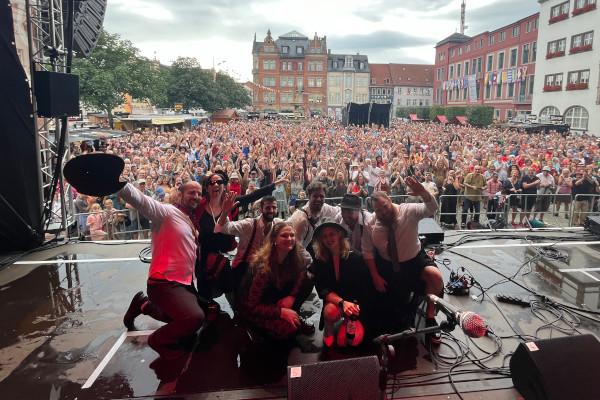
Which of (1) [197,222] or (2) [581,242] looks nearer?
(1) [197,222]

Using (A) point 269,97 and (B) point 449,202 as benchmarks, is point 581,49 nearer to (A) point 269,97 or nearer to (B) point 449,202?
(B) point 449,202

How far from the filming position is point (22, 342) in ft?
13.7

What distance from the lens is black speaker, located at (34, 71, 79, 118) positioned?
6.00m

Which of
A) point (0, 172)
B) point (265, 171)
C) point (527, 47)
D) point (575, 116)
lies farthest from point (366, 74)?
point (0, 172)

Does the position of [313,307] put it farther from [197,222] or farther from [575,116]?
[575,116]

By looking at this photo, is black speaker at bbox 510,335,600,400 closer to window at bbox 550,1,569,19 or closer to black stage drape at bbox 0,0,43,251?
black stage drape at bbox 0,0,43,251

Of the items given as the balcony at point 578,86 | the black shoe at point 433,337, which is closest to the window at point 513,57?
the balcony at point 578,86

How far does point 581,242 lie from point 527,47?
160 feet

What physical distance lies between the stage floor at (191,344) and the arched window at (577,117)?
3157 centimetres

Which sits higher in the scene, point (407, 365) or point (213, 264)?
point (213, 264)

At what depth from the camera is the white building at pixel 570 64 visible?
31.0m

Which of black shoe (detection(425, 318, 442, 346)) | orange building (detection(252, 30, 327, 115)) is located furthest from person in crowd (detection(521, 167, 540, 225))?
orange building (detection(252, 30, 327, 115))

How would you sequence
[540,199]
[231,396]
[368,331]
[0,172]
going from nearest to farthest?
[231,396] → [368,331] → [0,172] → [540,199]

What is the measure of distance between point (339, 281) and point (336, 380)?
1.35 metres
